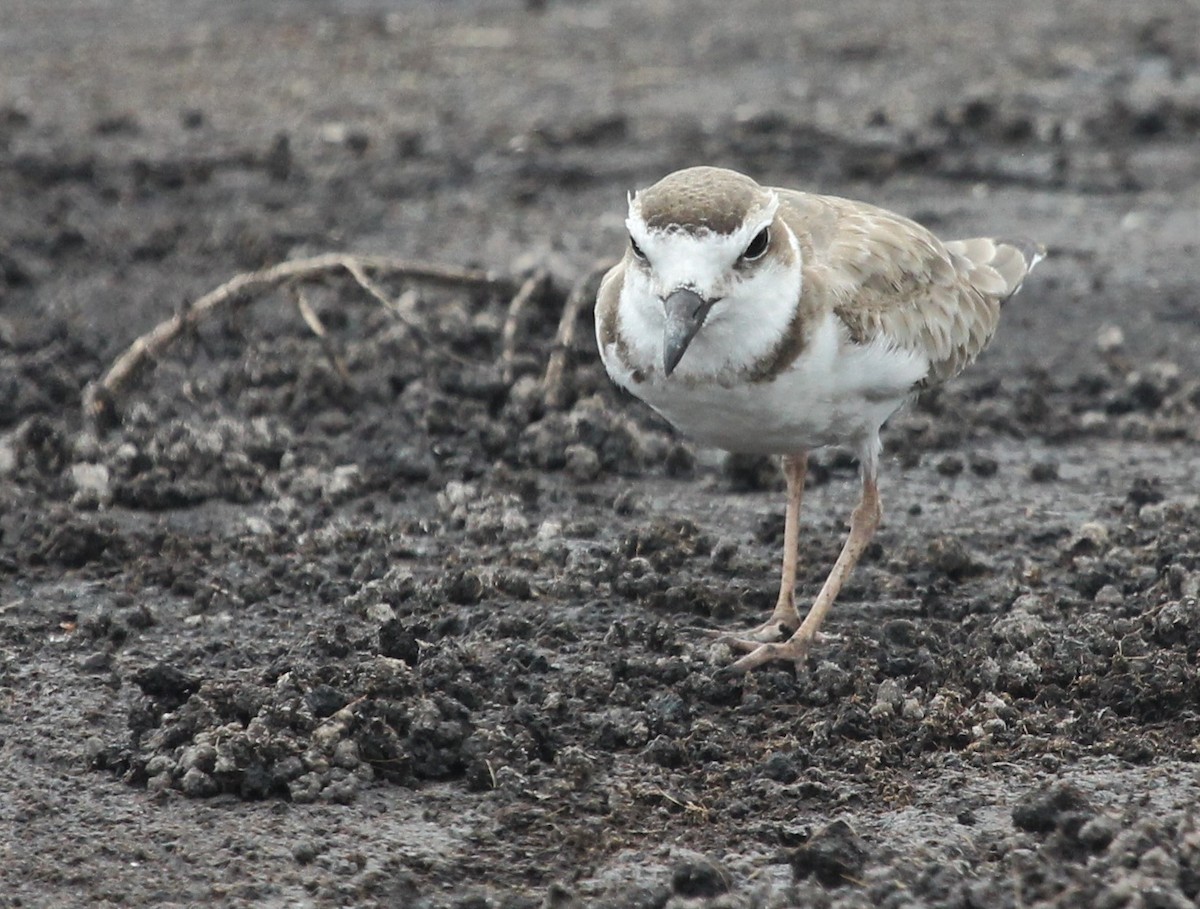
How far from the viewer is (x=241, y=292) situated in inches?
335

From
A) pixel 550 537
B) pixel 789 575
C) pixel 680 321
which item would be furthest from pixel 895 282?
pixel 550 537

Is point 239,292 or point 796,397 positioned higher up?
point 796,397

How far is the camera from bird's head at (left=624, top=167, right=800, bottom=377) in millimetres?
5133

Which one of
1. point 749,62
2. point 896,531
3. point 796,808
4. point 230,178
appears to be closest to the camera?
point 796,808

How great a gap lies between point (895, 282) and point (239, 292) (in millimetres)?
3611

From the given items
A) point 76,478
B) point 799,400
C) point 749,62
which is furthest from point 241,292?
point 749,62

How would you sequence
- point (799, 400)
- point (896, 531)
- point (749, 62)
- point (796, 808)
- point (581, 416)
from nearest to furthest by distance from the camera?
point (796, 808) < point (799, 400) < point (896, 531) < point (581, 416) < point (749, 62)

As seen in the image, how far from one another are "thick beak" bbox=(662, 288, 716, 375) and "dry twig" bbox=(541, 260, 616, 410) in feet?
8.97

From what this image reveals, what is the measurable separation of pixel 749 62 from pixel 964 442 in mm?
6439

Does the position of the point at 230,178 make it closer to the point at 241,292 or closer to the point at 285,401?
the point at 241,292

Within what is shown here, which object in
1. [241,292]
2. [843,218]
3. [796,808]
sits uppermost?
[843,218]

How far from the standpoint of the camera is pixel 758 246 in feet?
17.4

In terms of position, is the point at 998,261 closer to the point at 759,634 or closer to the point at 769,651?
the point at 759,634

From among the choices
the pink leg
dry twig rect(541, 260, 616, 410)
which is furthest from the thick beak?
dry twig rect(541, 260, 616, 410)
